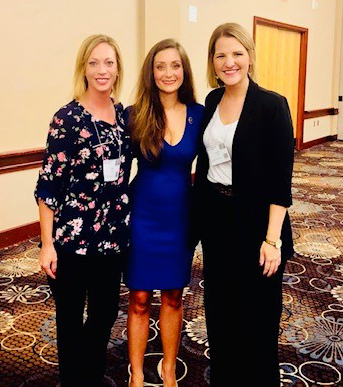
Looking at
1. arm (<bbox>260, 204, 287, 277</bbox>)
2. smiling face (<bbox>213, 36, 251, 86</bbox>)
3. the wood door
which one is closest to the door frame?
the wood door

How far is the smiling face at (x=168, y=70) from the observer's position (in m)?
1.97

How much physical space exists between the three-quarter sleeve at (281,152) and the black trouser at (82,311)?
0.69 m

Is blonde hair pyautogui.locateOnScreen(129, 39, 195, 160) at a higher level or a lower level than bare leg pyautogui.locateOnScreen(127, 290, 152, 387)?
higher

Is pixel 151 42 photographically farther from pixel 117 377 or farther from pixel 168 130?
pixel 117 377

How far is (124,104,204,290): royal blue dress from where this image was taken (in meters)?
1.98

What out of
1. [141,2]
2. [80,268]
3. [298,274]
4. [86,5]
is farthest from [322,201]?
[80,268]

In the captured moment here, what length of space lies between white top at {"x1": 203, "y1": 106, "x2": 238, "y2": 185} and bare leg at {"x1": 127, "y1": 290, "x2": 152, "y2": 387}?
0.60m

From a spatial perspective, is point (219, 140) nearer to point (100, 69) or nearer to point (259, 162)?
point (259, 162)

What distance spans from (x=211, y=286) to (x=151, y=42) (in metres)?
3.79

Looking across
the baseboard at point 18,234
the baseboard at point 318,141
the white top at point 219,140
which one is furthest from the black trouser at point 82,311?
the baseboard at point 318,141

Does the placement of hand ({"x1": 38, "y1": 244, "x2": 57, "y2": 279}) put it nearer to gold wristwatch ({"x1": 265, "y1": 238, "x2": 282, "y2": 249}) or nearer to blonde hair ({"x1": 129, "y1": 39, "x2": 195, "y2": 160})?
blonde hair ({"x1": 129, "y1": 39, "x2": 195, "y2": 160})

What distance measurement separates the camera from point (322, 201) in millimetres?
5770

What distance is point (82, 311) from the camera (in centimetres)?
190

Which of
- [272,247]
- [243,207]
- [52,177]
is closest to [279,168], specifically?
[243,207]
